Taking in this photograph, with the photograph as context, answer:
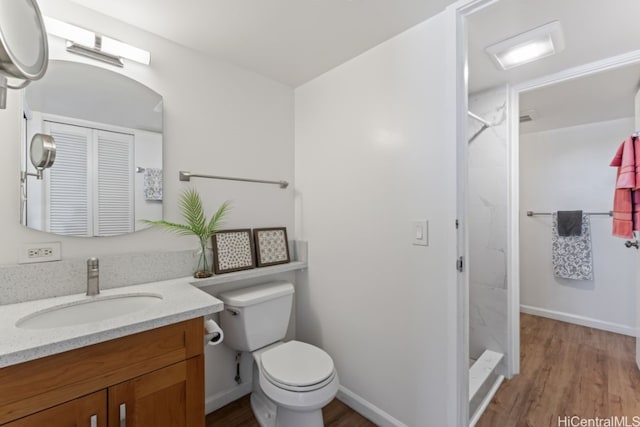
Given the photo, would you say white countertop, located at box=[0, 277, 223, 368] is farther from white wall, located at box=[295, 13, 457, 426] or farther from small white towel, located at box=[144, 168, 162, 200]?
white wall, located at box=[295, 13, 457, 426]

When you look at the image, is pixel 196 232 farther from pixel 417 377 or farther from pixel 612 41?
pixel 612 41

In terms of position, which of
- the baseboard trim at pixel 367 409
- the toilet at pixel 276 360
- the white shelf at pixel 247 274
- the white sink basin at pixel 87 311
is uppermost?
the white shelf at pixel 247 274

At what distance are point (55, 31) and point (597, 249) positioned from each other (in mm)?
4543

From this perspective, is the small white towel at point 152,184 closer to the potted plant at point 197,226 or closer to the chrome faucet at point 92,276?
the potted plant at point 197,226

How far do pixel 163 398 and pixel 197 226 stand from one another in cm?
83

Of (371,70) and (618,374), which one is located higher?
(371,70)

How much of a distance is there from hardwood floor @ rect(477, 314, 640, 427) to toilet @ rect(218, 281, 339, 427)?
1030 millimetres

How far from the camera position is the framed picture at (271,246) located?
188cm

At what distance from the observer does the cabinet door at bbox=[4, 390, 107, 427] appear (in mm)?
808

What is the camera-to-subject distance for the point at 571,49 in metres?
1.66

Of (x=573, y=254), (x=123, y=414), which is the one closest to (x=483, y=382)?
(x=123, y=414)

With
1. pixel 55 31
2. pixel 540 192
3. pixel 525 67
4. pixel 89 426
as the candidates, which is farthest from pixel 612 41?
pixel 89 426

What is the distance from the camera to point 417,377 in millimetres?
1437

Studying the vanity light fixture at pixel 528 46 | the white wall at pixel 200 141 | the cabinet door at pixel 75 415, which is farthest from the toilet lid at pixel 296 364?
the vanity light fixture at pixel 528 46
